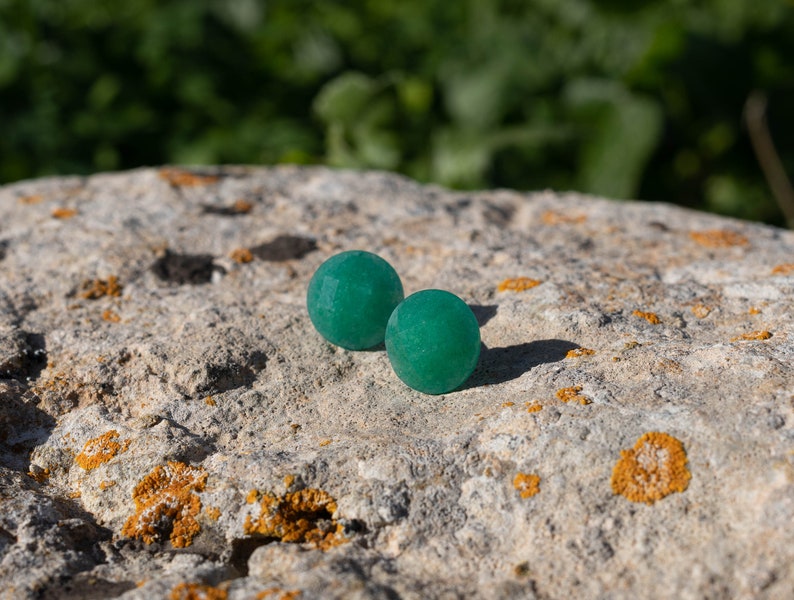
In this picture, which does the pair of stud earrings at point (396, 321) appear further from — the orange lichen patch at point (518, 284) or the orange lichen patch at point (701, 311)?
the orange lichen patch at point (701, 311)

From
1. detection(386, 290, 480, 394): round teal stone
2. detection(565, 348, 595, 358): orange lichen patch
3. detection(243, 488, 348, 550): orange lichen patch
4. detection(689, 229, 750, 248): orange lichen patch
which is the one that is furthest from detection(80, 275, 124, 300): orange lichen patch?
detection(689, 229, 750, 248): orange lichen patch

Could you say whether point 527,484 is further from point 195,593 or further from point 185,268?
Result: point 185,268

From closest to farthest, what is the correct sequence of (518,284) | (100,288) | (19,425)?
(19,425) < (518,284) < (100,288)

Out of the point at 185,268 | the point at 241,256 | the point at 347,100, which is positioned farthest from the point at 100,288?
the point at 347,100

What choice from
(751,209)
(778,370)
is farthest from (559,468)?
(751,209)

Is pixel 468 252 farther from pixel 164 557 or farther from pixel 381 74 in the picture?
pixel 381 74

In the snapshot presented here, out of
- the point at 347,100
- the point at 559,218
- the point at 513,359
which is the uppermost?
the point at 347,100

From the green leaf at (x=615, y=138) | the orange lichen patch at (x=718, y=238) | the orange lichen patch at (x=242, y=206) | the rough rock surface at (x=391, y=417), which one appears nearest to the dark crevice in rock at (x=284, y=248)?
the rough rock surface at (x=391, y=417)
